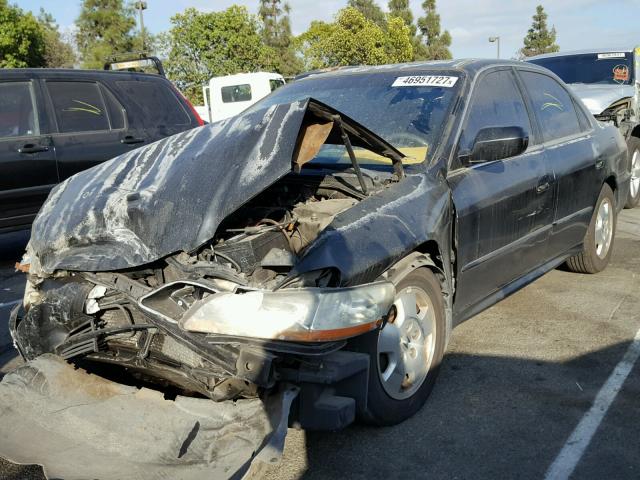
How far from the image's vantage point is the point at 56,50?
41281 mm

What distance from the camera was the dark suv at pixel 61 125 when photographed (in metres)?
6.64

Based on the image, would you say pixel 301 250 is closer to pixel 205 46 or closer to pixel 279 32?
pixel 205 46

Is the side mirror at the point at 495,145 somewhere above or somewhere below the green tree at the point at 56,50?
below

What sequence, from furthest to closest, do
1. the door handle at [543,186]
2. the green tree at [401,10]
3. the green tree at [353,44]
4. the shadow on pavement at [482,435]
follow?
the green tree at [401,10] → the green tree at [353,44] → the door handle at [543,186] → the shadow on pavement at [482,435]

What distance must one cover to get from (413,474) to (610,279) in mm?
3567

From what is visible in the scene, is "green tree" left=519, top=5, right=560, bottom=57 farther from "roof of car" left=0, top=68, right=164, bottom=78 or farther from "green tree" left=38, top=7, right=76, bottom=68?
"roof of car" left=0, top=68, right=164, bottom=78

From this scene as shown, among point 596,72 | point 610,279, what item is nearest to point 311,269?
point 610,279

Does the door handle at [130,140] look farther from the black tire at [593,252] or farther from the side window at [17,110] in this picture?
the black tire at [593,252]

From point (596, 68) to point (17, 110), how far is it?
26.5ft

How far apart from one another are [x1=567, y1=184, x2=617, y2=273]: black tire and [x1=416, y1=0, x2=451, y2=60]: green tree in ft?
171

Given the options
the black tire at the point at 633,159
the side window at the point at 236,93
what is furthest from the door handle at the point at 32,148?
the side window at the point at 236,93

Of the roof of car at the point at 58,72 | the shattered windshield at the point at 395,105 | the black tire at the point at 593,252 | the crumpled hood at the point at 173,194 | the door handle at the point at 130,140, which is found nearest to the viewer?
the crumpled hood at the point at 173,194

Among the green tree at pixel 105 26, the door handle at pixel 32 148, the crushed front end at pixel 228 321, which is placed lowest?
the crushed front end at pixel 228 321

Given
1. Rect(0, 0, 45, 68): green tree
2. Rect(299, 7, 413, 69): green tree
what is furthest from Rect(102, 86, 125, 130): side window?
Rect(299, 7, 413, 69): green tree
